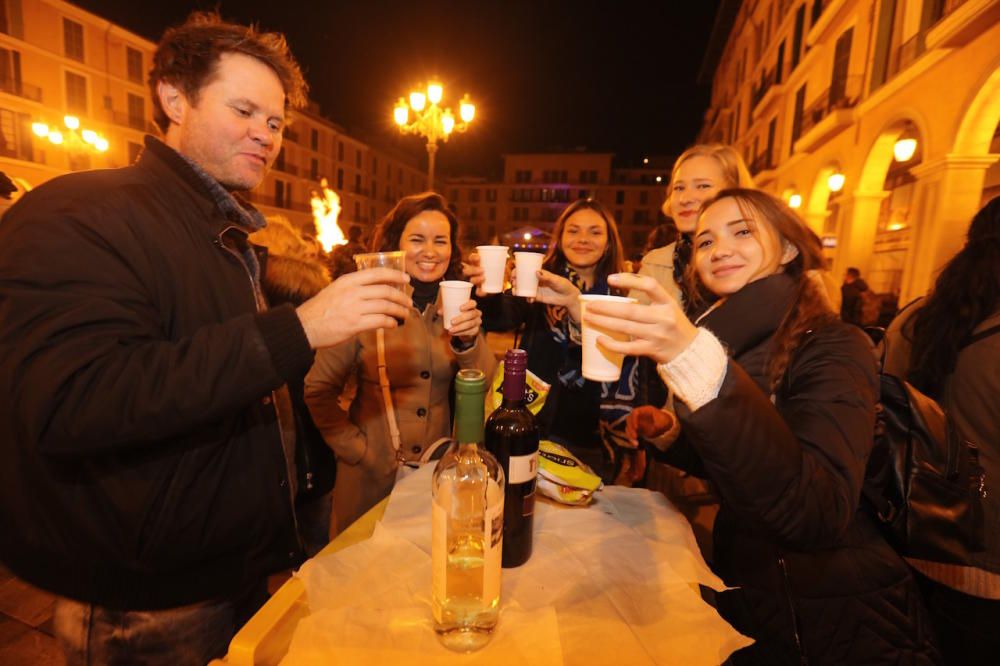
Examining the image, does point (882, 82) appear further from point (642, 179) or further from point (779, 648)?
point (642, 179)

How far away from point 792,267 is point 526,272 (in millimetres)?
1181

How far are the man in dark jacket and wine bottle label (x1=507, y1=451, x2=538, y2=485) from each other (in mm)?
545

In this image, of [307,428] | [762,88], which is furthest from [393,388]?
[762,88]

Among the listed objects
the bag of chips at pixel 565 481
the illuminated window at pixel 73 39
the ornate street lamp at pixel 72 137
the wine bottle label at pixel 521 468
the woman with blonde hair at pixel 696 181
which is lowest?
the bag of chips at pixel 565 481

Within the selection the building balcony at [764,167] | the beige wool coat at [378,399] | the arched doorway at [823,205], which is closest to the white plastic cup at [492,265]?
the beige wool coat at [378,399]

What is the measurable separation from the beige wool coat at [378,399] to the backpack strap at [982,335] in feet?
8.03

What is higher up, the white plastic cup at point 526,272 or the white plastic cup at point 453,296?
the white plastic cup at point 526,272

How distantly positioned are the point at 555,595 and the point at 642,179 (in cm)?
7001

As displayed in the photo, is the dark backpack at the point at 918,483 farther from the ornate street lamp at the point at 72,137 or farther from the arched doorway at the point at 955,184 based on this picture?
the ornate street lamp at the point at 72,137

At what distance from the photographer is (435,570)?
3.75ft

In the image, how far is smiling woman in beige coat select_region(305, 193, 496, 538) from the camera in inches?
102

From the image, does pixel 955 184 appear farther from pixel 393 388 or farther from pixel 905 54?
pixel 393 388

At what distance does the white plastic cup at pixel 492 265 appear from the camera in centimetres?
239

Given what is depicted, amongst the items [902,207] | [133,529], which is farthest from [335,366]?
[902,207]
